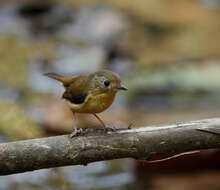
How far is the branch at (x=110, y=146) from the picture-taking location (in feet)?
13.3

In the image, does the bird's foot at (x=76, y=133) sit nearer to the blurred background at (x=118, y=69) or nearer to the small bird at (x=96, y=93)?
the small bird at (x=96, y=93)

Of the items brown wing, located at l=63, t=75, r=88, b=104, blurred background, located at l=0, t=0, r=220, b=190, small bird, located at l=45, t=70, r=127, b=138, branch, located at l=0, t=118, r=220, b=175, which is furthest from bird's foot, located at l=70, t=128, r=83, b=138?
blurred background, located at l=0, t=0, r=220, b=190

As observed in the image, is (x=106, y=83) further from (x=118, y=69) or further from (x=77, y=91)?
(x=118, y=69)

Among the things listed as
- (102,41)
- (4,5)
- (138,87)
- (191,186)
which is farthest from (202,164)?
(4,5)

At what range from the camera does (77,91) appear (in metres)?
5.09

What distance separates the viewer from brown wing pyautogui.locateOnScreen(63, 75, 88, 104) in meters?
5.00

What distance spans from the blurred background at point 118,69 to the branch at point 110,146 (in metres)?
1.82

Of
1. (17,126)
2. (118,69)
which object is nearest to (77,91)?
(17,126)

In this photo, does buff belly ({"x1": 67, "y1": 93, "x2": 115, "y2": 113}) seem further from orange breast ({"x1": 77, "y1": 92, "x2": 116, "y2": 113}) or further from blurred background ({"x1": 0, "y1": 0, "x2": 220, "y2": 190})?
blurred background ({"x1": 0, "y1": 0, "x2": 220, "y2": 190})

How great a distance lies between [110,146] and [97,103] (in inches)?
28.7

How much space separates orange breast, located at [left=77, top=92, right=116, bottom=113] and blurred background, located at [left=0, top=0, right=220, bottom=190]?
135 centimetres

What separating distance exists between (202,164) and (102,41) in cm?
469

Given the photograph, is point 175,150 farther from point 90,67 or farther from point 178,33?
point 178,33

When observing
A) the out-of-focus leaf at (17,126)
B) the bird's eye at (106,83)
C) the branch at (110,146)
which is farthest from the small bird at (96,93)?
the out-of-focus leaf at (17,126)
